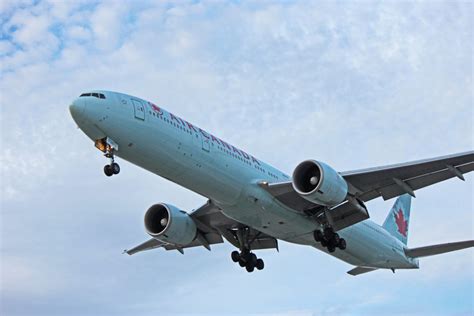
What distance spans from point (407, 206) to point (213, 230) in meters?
14.0

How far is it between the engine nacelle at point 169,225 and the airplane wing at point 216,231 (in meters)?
0.58

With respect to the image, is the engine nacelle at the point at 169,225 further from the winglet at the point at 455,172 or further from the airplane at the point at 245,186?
the winglet at the point at 455,172

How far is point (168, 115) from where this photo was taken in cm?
2634

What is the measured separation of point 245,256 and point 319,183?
7.69 meters

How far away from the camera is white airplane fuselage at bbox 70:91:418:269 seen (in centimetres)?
2445

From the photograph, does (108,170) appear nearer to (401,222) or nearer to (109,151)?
(109,151)

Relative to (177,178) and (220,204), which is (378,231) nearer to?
(220,204)

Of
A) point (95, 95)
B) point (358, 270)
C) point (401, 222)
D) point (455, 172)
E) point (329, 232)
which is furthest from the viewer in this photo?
point (401, 222)

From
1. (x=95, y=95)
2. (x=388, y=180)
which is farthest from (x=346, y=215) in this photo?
(x=95, y=95)

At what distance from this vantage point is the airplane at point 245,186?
2484 centimetres

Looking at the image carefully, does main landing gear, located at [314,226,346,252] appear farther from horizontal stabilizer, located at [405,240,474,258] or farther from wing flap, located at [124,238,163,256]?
wing flap, located at [124,238,163,256]

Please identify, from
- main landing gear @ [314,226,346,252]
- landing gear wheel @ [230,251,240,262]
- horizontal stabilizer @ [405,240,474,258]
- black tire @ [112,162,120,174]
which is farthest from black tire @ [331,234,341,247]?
black tire @ [112,162,120,174]

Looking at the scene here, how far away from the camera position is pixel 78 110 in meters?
23.8

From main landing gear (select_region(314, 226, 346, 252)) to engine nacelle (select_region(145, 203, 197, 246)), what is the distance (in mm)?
6049
